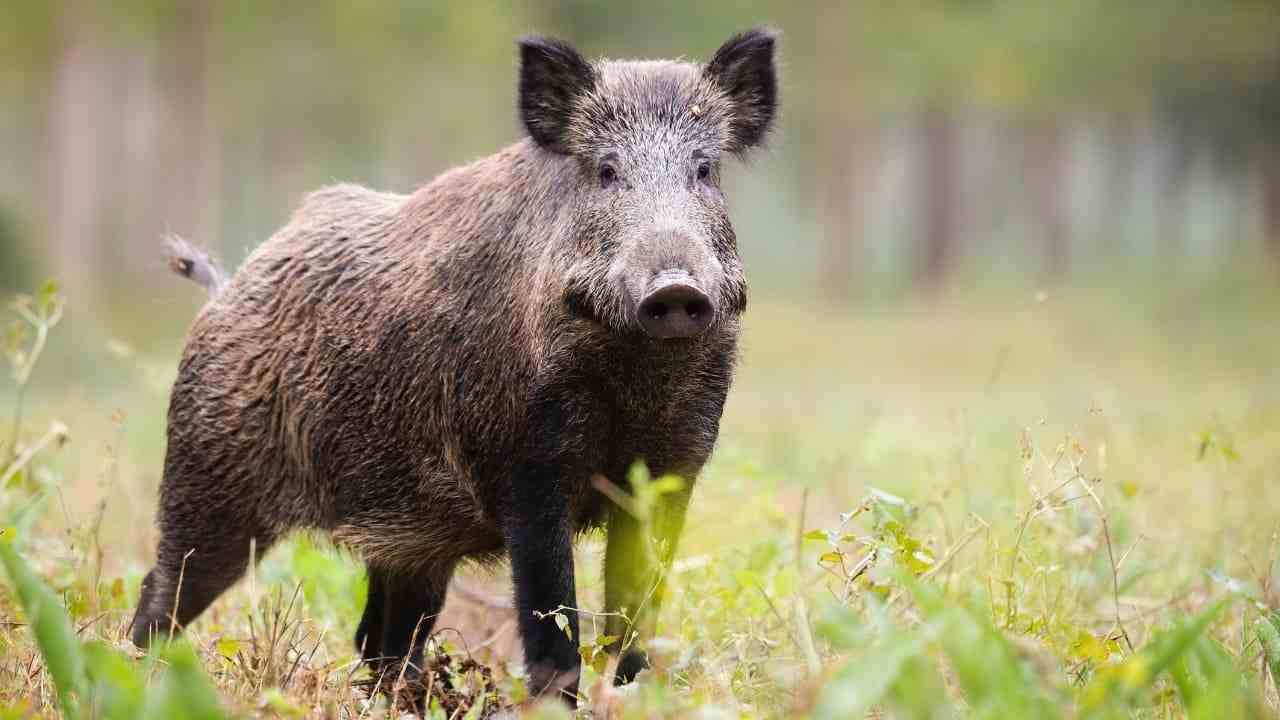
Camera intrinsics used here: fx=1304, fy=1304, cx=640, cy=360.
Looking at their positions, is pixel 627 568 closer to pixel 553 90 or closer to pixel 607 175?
pixel 607 175

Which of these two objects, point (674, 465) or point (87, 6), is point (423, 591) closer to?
point (674, 465)

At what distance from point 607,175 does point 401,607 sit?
1.60 meters

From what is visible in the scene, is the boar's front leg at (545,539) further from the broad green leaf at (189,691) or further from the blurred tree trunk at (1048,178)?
the blurred tree trunk at (1048,178)

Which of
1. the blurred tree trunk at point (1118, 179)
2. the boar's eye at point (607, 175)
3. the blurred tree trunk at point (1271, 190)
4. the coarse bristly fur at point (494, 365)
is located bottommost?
the blurred tree trunk at point (1118, 179)

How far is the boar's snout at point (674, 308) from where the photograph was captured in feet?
9.56

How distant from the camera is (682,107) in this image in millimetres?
3570

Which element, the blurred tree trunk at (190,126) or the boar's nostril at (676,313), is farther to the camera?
the blurred tree trunk at (190,126)

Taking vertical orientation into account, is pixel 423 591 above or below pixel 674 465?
below

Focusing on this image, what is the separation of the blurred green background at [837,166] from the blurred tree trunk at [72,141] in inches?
1.8

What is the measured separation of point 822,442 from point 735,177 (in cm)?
2916

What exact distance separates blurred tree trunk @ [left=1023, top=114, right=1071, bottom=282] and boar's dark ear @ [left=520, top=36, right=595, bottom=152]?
25993 millimetres

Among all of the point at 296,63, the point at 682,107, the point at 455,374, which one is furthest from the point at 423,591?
the point at 296,63

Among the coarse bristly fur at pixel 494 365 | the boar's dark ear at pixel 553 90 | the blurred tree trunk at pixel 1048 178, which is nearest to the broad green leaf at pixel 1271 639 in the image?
the coarse bristly fur at pixel 494 365

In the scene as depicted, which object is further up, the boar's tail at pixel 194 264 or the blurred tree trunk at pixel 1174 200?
the boar's tail at pixel 194 264
